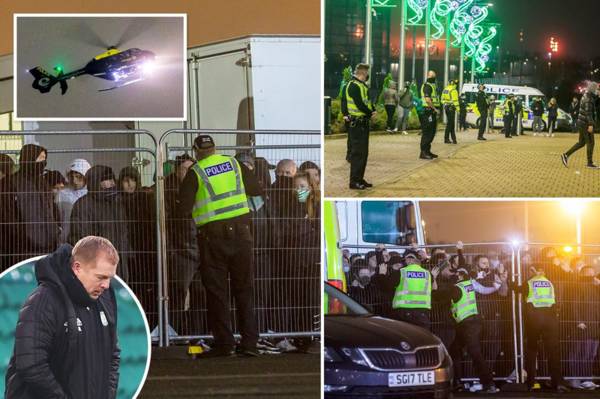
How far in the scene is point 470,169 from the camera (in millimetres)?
3934

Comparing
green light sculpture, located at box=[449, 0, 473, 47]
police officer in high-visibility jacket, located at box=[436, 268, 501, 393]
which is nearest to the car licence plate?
police officer in high-visibility jacket, located at box=[436, 268, 501, 393]

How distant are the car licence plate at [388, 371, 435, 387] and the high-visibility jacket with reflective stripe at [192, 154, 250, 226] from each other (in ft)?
3.08

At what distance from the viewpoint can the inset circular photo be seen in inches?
152

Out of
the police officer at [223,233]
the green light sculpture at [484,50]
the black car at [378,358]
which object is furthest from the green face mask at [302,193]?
the green light sculpture at [484,50]

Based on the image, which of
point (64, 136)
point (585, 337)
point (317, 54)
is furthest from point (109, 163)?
point (585, 337)

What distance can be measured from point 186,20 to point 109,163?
775 mm

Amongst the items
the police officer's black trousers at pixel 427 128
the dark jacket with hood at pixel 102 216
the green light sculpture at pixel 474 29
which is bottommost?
the dark jacket with hood at pixel 102 216

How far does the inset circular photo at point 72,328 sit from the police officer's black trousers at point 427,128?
4.21 ft

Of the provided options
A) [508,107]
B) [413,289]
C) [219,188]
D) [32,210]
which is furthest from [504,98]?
[32,210]

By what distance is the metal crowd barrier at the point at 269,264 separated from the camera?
4.61m

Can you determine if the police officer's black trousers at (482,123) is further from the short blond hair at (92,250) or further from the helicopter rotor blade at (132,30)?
the short blond hair at (92,250)

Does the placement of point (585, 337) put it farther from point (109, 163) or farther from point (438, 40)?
point (109, 163)

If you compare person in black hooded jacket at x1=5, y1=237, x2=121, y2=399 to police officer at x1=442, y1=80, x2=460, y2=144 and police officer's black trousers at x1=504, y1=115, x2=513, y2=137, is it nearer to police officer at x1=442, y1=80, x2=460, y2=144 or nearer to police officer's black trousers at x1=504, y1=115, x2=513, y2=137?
police officer at x1=442, y1=80, x2=460, y2=144

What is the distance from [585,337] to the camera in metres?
4.45
